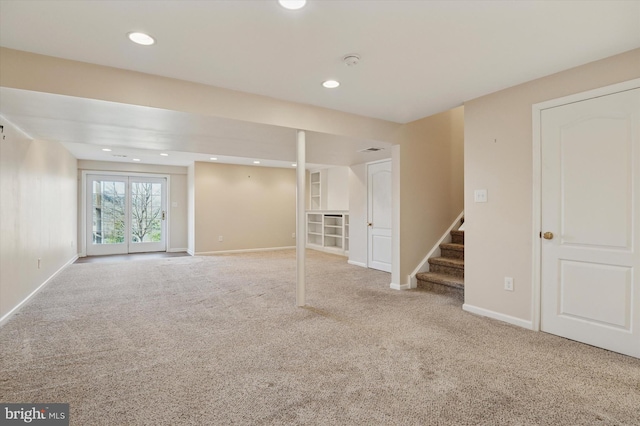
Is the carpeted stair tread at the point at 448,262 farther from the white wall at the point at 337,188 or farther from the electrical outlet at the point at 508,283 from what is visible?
the white wall at the point at 337,188

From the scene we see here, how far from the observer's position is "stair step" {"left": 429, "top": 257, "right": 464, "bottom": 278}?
4.23m

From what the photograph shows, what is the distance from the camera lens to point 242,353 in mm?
2453

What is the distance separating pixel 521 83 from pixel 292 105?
2310 millimetres

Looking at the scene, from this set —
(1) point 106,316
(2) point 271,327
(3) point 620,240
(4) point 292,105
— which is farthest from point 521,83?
(1) point 106,316

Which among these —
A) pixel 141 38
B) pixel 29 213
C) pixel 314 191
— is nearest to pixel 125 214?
pixel 29 213

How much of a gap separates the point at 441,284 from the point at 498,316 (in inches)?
39.2

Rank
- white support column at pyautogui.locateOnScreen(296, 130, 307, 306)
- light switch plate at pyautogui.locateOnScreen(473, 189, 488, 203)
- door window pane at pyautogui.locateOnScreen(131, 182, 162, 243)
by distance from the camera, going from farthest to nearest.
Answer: door window pane at pyautogui.locateOnScreen(131, 182, 162, 243)
white support column at pyautogui.locateOnScreen(296, 130, 307, 306)
light switch plate at pyautogui.locateOnScreen(473, 189, 488, 203)

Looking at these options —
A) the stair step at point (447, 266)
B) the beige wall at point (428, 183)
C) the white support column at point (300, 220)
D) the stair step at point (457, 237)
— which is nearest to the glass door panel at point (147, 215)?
the white support column at point (300, 220)

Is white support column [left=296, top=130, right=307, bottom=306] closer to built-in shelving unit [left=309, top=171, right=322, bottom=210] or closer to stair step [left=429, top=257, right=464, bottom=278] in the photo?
stair step [left=429, top=257, right=464, bottom=278]

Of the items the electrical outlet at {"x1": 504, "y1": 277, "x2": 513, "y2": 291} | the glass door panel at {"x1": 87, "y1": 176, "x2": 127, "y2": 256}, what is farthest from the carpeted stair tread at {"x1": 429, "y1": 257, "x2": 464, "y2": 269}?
the glass door panel at {"x1": 87, "y1": 176, "x2": 127, "y2": 256}

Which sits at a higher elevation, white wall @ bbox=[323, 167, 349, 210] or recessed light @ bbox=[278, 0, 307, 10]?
recessed light @ bbox=[278, 0, 307, 10]

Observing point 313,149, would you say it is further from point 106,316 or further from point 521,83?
point 106,316

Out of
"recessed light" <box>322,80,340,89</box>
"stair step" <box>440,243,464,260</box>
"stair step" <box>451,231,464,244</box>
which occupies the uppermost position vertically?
"recessed light" <box>322,80,340,89</box>

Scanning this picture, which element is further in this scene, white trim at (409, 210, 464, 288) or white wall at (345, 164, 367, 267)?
white wall at (345, 164, 367, 267)
